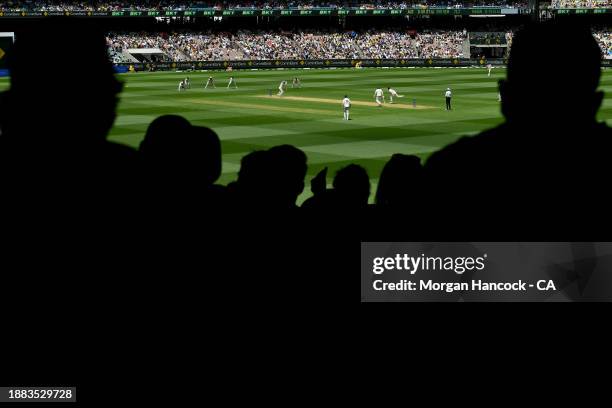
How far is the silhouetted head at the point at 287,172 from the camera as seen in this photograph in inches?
148

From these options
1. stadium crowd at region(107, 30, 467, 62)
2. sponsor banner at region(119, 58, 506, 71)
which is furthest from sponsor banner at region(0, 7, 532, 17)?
sponsor banner at region(119, 58, 506, 71)

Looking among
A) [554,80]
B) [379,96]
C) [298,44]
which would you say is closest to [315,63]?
[298,44]

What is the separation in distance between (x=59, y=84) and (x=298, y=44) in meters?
92.3

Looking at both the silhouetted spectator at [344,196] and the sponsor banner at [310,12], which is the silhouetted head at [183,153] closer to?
the silhouetted spectator at [344,196]

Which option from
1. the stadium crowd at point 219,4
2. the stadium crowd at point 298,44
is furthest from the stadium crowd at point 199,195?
the stadium crowd at point 219,4

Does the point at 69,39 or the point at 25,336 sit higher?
the point at 69,39

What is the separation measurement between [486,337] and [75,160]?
5.11 feet

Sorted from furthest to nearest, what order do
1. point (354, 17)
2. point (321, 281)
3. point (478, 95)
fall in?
point (354, 17), point (478, 95), point (321, 281)

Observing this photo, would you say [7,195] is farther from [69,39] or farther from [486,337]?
[486,337]

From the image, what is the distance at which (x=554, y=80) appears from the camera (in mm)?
3205

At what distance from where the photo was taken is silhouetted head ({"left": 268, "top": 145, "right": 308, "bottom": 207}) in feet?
12.4

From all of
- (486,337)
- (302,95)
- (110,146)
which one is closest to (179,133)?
(110,146)

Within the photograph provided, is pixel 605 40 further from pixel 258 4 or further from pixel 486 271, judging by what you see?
pixel 486 271

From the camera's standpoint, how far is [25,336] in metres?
2.87
